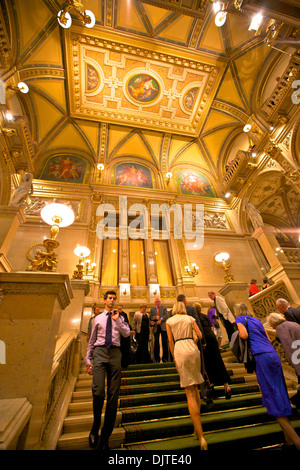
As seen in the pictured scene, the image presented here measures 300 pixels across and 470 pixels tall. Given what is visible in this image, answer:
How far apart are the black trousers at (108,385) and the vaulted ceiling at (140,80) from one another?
9610 mm

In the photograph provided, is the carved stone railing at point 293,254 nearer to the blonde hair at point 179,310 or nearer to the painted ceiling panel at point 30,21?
the blonde hair at point 179,310

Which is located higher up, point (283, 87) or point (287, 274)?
point (283, 87)

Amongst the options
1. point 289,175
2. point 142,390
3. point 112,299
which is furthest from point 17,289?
point 289,175

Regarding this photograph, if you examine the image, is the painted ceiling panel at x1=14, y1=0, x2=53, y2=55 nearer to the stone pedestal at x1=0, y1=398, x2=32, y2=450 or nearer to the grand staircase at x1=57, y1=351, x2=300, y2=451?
the stone pedestal at x1=0, y1=398, x2=32, y2=450

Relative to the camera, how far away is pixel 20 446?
5.24 ft

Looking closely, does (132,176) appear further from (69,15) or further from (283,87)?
(283,87)

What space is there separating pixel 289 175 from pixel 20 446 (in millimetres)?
10957

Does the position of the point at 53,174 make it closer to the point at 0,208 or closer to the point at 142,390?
the point at 0,208

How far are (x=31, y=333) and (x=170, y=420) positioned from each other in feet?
6.40

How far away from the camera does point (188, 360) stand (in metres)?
2.29

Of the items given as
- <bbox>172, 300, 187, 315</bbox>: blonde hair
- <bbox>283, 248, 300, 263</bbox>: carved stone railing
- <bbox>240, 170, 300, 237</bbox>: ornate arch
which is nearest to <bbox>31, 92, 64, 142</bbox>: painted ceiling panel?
<bbox>240, 170, 300, 237</bbox>: ornate arch

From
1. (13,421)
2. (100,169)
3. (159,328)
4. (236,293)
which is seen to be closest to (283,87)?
(236,293)

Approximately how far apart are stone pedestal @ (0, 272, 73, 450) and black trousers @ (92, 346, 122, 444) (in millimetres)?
492

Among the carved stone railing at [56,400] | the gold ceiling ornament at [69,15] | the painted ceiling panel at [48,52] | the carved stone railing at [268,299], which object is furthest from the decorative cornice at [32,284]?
the painted ceiling panel at [48,52]
